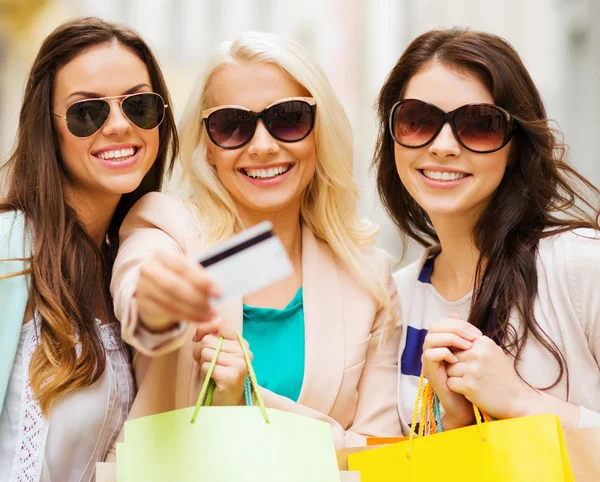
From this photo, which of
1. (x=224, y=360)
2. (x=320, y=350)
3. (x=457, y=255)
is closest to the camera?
(x=224, y=360)

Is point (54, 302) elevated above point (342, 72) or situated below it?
below

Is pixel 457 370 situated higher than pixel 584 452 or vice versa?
pixel 457 370

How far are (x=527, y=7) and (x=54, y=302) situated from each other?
269 inches

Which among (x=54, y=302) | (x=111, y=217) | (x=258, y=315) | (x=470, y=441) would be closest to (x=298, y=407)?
(x=258, y=315)

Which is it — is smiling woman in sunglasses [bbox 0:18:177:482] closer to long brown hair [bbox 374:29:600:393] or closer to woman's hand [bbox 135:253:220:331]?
woman's hand [bbox 135:253:220:331]

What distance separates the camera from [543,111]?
236 centimetres

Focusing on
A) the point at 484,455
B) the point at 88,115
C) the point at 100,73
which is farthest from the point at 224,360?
the point at 100,73

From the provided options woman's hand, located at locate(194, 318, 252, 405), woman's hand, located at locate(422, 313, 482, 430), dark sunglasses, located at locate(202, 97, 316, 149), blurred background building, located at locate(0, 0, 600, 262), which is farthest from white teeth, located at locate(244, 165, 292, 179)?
blurred background building, located at locate(0, 0, 600, 262)

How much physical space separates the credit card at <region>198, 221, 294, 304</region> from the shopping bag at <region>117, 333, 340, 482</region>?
0.33 meters

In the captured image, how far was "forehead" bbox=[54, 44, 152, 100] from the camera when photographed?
2.22 m

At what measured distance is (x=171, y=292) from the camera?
4.75 ft

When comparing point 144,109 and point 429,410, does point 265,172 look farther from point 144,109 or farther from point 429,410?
point 429,410

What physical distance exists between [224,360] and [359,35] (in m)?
6.84

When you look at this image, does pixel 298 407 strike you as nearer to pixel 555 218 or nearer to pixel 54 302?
pixel 54 302
